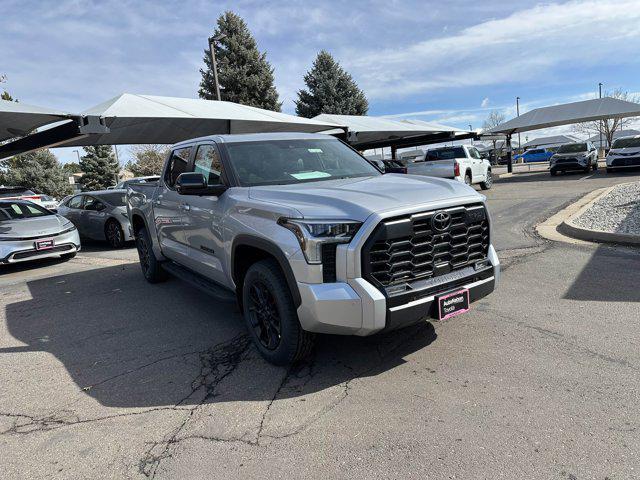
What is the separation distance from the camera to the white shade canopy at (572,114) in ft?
85.5

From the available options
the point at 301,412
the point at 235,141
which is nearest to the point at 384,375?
the point at 301,412

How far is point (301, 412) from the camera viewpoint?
10.0ft

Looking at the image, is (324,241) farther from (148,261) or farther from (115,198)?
(115,198)

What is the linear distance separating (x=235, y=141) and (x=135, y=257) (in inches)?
235

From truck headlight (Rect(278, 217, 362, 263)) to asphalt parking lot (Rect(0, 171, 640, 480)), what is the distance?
1.04m

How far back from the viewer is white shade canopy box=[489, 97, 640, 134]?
85.5 feet

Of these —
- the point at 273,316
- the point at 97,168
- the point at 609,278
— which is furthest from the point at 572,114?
the point at 97,168

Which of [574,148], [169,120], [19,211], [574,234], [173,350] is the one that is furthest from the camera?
[574,148]

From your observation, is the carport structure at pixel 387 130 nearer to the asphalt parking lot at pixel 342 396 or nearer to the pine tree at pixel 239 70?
the pine tree at pixel 239 70

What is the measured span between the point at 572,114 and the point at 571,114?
6 cm

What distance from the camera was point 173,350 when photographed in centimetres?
425

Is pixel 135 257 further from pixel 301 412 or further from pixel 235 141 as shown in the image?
pixel 301 412

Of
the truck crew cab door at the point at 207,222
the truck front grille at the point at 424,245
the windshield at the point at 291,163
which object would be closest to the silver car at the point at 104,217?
the truck crew cab door at the point at 207,222

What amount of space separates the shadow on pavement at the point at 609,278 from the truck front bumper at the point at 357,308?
2623mm
